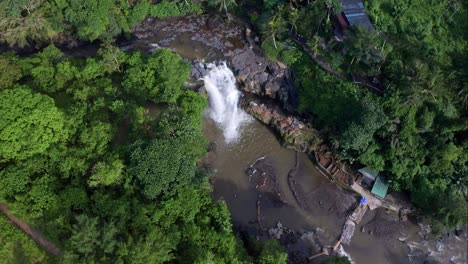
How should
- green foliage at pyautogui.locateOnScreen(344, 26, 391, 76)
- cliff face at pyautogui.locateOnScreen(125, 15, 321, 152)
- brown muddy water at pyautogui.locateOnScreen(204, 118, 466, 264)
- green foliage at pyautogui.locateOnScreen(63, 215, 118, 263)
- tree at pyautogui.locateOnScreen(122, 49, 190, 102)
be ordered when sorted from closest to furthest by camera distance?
green foliage at pyautogui.locateOnScreen(63, 215, 118, 263) < brown muddy water at pyautogui.locateOnScreen(204, 118, 466, 264) < tree at pyautogui.locateOnScreen(122, 49, 190, 102) < green foliage at pyautogui.locateOnScreen(344, 26, 391, 76) < cliff face at pyautogui.locateOnScreen(125, 15, 321, 152)

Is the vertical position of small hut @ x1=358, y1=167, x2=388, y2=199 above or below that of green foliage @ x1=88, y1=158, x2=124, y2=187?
below

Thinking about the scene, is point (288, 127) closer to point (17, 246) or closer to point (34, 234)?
point (34, 234)

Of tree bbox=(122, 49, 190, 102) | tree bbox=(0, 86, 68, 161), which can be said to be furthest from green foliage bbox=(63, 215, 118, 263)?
tree bbox=(122, 49, 190, 102)

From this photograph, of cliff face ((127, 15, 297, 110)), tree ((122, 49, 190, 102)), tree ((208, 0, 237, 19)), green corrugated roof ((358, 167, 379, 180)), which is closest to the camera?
tree ((122, 49, 190, 102))

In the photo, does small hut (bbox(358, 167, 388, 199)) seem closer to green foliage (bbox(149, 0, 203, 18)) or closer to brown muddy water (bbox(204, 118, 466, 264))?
brown muddy water (bbox(204, 118, 466, 264))

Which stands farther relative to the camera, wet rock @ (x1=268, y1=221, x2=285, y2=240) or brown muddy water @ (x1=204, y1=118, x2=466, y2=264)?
brown muddy water @ (x1=204, y1=118, x2=466, y2=264)

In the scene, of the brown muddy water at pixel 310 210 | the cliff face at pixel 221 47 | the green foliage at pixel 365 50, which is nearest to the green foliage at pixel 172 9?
the cliff face at pixel 221 47

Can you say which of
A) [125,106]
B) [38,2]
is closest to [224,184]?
[125,106]

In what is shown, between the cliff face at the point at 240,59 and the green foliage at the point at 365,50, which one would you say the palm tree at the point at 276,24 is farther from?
the green foliage at the point at 365,50
